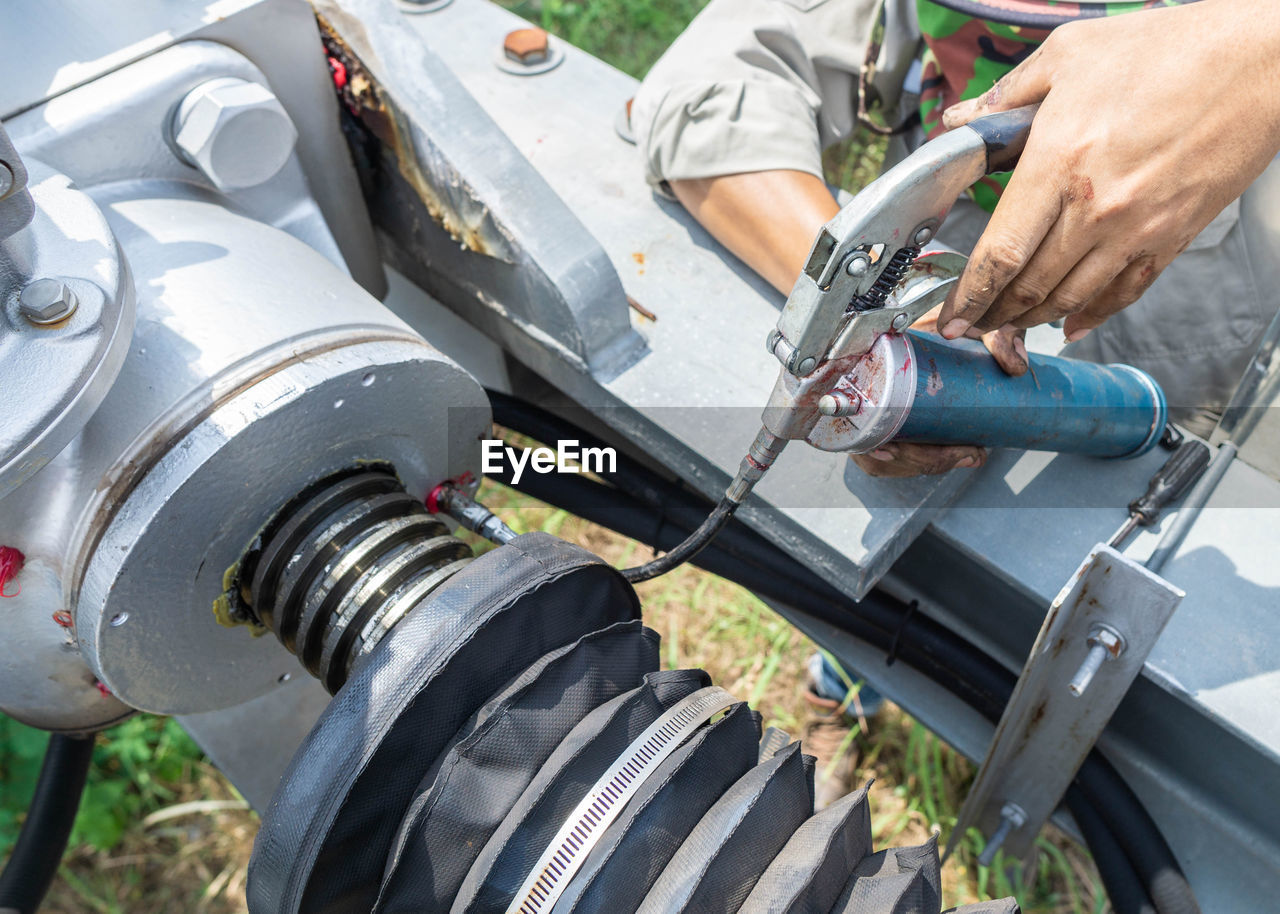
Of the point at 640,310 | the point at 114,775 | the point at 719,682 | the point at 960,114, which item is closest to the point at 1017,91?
the point at 960,114

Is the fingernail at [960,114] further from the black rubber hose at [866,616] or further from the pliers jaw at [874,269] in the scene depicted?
the black rubber hose at [866,616]

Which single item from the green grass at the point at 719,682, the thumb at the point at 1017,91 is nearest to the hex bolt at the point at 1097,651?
the thumb at the point at 1017,91

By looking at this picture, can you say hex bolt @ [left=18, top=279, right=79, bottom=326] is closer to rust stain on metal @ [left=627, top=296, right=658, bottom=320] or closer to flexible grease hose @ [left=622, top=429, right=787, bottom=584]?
flexible grease hose @ [left=622, top=429, right=787, bottom=584]

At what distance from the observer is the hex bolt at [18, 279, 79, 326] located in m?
0.60

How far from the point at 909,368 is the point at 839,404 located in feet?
0.21

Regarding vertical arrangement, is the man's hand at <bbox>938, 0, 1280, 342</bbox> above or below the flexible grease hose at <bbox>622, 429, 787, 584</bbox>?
above

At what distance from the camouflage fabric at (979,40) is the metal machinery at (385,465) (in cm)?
34

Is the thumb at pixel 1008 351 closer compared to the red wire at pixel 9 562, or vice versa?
the red wire at pixel 9 562

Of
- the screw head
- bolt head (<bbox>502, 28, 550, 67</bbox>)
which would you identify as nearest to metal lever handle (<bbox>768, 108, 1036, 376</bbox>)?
the screw head

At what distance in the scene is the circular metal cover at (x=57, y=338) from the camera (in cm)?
58

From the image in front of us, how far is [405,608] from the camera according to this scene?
2.40ft

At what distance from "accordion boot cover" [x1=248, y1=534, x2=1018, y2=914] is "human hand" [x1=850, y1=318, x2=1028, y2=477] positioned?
0.96 feet

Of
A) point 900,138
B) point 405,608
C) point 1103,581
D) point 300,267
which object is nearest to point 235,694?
point 405,608
